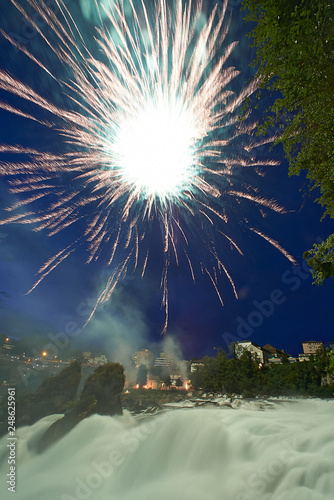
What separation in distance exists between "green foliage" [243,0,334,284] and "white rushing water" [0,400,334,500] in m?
10.6

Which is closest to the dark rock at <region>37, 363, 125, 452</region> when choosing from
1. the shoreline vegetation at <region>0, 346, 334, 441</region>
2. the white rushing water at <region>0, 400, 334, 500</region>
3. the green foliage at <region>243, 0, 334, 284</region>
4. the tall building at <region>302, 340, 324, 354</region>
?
the shoreline vegetation at <region>0, 346, 334, 441</region>

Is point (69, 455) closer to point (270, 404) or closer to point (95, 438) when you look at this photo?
point (95, 438)

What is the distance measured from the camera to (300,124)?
20.1 ft

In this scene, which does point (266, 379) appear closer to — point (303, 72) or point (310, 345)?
point (303, 72)

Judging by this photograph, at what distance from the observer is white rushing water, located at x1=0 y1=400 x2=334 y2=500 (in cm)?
1021

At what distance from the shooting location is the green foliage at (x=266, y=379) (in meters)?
31.9

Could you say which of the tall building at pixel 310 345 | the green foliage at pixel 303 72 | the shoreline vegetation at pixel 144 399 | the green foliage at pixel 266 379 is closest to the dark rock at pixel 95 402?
the shoreline vegetation at pixel 144 399

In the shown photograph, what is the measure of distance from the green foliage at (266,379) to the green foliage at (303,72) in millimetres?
34249

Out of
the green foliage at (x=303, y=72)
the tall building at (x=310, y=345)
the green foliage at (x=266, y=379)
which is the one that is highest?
the green foliage at (x=303, y=72)

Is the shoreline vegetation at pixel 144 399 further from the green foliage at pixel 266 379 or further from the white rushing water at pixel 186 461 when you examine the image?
the white rushing water at pixel 186 461

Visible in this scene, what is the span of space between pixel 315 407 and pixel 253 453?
16.8m

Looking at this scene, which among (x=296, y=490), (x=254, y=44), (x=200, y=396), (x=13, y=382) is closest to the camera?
(x=254, y=44)

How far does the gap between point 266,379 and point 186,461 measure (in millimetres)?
25237

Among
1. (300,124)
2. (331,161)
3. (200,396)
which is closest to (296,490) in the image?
(331,161)
